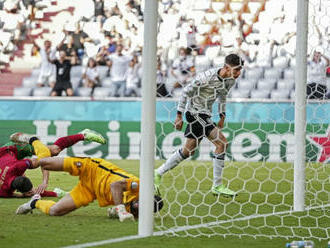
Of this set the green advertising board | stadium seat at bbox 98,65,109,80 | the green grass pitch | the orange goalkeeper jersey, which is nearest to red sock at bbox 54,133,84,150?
the green grass pitch

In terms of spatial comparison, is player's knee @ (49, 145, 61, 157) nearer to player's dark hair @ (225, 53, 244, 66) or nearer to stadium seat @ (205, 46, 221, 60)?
player's dark hair @ (225, 53, 244, 66)

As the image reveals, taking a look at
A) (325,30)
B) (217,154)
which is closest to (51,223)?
(217,154)

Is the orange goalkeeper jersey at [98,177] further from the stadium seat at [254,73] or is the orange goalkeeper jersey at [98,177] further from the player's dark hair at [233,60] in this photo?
the stadium seat at [254,73]

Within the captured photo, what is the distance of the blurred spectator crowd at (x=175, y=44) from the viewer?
9.38 meters

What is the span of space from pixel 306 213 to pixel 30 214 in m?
2.15

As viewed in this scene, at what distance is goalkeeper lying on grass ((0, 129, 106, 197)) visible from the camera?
593cm

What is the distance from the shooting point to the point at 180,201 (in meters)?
6.19

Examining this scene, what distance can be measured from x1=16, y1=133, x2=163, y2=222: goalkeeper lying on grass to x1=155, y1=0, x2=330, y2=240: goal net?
278 mm

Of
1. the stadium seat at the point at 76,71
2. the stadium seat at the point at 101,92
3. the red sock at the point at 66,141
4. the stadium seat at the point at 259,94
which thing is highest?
the stadium seat at the point at 76,71

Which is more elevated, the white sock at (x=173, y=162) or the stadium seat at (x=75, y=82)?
the stadium seat at (x=75, y=82)

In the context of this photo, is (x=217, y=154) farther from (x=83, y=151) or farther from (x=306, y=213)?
(x=83, y=151)

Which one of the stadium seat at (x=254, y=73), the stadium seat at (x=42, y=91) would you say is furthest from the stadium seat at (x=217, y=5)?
the stadium seat at (x=42, y=91)

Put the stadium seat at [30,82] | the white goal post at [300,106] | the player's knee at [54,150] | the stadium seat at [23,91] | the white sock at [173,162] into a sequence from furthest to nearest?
the stadium seat at [30,82]
the stadium seat at [23,91]
the white sock at [173,162]
the player's knee at [54,150]
the white goal post at [300,106]

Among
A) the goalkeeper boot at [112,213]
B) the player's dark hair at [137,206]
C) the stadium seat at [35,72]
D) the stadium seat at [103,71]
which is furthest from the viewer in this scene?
the stadium seat at [35,72]
